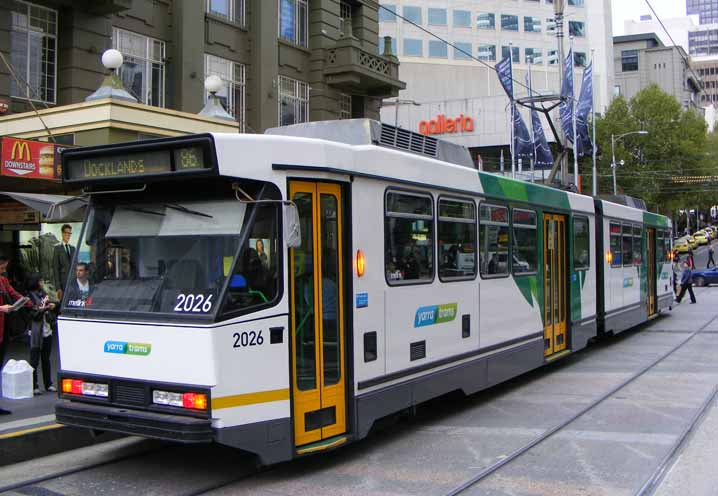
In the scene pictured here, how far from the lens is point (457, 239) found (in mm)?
8773

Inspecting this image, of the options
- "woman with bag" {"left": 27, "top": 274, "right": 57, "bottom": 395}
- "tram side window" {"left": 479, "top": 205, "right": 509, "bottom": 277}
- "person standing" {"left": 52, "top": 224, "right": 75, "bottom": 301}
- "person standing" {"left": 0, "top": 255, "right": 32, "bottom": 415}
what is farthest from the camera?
"person standing" {"left": 52, "top": 224, "right": 75, "bottom": 301}

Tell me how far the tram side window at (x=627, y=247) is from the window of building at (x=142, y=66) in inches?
471

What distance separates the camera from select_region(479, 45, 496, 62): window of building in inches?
2472

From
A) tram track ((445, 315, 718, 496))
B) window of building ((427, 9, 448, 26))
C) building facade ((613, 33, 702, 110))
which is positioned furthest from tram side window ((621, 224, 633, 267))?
building facade ((613, 33, 702, 110))

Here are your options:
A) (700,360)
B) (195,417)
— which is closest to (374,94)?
(700,360)

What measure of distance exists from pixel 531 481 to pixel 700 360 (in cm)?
800

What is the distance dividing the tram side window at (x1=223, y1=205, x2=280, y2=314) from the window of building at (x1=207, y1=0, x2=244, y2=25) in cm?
1632

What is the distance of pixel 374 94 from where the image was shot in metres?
26.3

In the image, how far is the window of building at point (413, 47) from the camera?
60.5 metres

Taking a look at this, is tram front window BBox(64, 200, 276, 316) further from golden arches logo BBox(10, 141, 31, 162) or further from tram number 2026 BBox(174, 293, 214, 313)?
golden arches logo BBox(10, 141, 31, 162)

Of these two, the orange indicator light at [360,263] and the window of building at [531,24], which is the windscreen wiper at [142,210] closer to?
the orange indicator light at [360,263]

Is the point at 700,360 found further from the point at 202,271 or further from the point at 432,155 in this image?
the point at 202,271

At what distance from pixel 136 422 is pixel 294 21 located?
19989mm

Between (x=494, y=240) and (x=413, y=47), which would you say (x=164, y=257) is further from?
(x=413, y=47)
